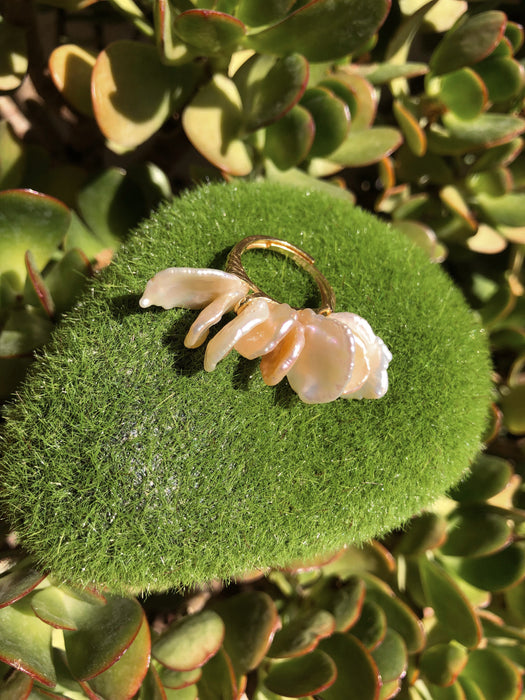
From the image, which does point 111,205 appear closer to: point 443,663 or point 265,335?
point 265,335

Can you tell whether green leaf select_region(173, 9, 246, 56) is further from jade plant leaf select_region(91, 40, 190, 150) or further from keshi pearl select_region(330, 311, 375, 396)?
keshi pearl select_region(330, 311, 375, 396)

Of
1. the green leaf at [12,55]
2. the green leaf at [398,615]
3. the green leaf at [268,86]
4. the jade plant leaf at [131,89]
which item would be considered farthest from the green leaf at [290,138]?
the green leaf at [398,615]

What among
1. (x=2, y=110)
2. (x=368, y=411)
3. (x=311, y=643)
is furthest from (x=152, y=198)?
(x=311, y=643)

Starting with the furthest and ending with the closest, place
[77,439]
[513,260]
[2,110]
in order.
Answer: [513,260]
[2,110]
[77,439]

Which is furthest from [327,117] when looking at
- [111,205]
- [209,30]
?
[111,205]

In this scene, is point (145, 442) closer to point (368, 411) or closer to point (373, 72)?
point (368, 411)

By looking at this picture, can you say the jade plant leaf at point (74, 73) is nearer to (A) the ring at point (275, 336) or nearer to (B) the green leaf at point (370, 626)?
(A) the ring at point (275, 336)
